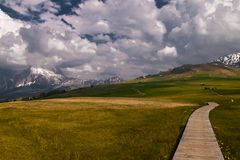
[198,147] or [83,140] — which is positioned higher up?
[198,147]

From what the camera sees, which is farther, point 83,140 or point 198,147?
point 83,140

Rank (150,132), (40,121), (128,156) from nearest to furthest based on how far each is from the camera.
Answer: (128,156), (150,132), (40,121)

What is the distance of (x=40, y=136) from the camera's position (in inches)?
1646

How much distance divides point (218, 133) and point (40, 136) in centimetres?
2080

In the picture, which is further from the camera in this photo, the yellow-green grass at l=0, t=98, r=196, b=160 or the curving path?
the yellow-green grass at l=0, t=98, r=196, b=160

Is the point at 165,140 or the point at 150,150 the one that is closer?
the point at 150,150

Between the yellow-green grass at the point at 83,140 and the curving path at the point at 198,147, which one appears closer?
the curving path at the point at 198,147

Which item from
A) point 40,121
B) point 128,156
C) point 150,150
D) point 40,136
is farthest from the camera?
point 40,121

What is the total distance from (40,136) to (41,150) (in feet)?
25.0

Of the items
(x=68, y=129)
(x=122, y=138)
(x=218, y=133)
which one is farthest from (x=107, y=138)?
(x=218, y=133)

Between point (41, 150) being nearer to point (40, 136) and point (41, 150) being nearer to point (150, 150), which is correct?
point (40, 136)

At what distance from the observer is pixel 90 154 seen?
1297 inches

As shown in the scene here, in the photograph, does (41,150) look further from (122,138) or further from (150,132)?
(150,132)

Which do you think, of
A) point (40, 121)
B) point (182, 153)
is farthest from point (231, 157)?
point (40, 121)
